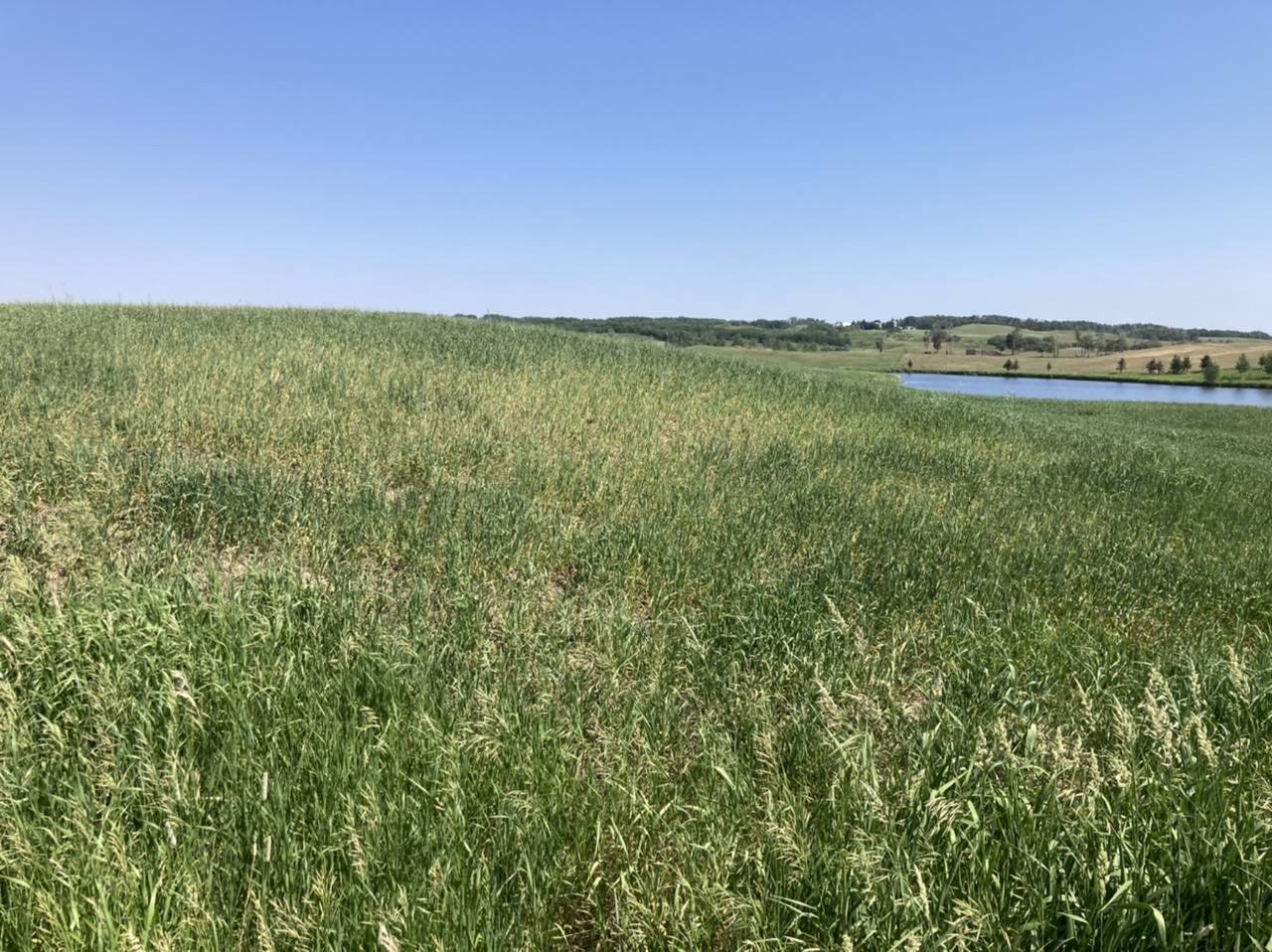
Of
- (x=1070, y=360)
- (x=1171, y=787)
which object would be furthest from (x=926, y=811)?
(x=1070, y=360)

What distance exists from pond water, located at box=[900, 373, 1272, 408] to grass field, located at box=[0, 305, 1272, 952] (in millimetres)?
72961

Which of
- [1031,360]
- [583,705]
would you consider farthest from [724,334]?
[583,705]

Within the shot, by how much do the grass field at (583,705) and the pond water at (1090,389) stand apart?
7296cm

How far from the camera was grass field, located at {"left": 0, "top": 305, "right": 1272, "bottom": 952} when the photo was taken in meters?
2.33

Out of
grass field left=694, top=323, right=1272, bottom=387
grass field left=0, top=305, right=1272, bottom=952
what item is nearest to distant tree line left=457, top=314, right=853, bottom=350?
grass field left=694, top=323, right=1272, bottom=387

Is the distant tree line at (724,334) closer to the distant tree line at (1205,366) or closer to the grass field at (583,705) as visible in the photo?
the distant tree line at (1205,366)

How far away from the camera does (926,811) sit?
262 centimetres

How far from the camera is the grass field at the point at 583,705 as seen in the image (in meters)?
2.33

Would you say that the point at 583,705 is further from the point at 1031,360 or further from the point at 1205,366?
the point at 1031,360

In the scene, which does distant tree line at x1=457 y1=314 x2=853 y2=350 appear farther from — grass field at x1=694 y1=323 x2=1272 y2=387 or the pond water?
the pond water

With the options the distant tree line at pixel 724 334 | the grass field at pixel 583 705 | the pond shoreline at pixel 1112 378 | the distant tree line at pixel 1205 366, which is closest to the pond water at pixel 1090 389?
the pond shoreline at pixel 1112 378

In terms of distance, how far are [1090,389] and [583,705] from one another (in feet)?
372

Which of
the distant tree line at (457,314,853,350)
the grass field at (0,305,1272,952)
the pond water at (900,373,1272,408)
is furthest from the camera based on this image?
the distant tree line at (457,314,853,350)

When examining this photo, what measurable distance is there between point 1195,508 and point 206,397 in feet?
46.7
